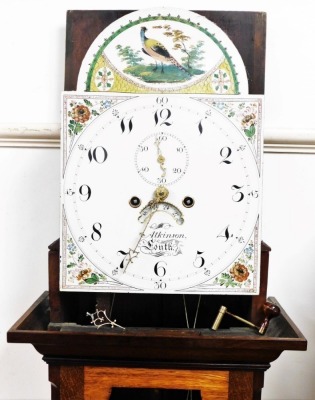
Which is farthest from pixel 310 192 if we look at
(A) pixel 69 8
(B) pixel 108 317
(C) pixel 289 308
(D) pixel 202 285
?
(A) pixel 69 8

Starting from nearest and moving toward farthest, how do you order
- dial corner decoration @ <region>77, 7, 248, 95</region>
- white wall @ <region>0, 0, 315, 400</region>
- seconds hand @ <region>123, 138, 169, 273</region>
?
seconds hand @ <region>123, 138, 169, 273</region>
dial corner decoration @ <region>77, 7, 248, 95</region>
white wall @ <region>0, 0, 315, 400</region>

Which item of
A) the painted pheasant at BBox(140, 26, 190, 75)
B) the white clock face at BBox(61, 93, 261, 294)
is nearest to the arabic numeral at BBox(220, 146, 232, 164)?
the white clock face at BBox(61, 93, 261, 294)

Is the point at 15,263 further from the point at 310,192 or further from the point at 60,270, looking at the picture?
the point at 310,192

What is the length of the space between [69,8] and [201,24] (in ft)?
A: 0.98

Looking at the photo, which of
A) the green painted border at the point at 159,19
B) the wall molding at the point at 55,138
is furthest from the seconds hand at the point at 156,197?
the wall molding at the point at 55,138

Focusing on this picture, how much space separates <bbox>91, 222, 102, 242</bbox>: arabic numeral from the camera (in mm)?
848

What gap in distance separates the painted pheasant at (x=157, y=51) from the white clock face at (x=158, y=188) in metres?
0.15

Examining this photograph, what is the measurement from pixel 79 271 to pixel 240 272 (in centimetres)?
26

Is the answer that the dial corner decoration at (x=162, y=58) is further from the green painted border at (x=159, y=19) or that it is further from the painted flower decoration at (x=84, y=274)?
the painted flower decoration at (x=84, y=274)

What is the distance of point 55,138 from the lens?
3.62 feet

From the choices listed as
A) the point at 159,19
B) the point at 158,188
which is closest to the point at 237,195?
the point at 158,188

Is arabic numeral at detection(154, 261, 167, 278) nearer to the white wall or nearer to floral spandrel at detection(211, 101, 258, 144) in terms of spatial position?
floral spandrel at detection(211, 101, 258, 144)

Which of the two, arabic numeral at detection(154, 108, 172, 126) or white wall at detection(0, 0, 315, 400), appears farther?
white wall at detection(0, 0, 315, 400)

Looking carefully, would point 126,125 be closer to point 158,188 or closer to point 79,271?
point 158,188
